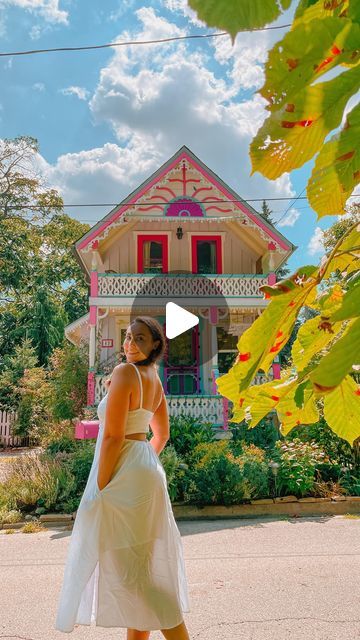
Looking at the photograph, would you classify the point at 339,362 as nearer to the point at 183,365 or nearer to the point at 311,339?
the point at 311,339

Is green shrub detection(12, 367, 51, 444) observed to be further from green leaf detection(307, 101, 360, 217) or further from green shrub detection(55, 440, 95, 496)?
green leaf detection(307, 101, 360, 217)

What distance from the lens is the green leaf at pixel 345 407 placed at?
71 centimetres

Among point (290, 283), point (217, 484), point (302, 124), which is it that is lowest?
point (217, 484)

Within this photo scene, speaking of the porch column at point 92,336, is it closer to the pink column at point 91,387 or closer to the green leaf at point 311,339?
the pink column at point 91,387

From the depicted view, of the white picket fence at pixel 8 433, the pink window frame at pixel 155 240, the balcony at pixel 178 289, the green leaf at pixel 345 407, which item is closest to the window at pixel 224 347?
the balcony at pixel 178 289

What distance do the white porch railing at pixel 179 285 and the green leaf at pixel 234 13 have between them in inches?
463

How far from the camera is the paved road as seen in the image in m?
3.30

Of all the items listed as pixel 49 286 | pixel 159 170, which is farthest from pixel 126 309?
pixel 49 286

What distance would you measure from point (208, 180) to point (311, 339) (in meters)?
12.9

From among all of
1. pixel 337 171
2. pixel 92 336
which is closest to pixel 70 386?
pixel 92 336

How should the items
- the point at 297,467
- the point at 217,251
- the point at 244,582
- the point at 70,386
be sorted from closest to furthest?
1. the point at 244,582
2. the point at 297,467
3. the point at 70,386
4. the point at 217,251

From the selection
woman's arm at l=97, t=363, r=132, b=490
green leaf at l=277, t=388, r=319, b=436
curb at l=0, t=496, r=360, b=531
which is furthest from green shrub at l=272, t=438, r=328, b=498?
green leaf at l=277, t=388, r=319, b=436

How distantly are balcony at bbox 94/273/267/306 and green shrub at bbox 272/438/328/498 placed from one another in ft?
14.5

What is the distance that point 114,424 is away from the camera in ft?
7.89
